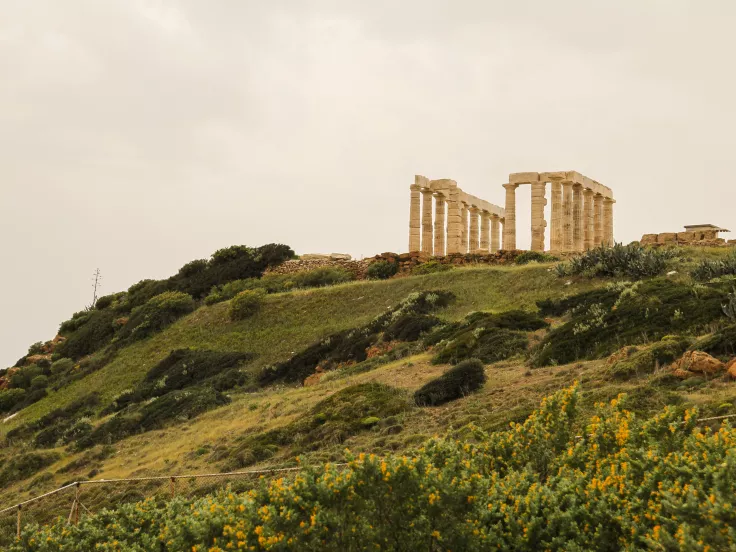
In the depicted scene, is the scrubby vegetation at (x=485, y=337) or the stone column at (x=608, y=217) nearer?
the scrubby vegetation at (x=485, y=337)

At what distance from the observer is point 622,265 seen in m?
32.9

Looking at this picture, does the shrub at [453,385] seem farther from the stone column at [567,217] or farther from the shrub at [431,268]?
the stone column at [567,217]

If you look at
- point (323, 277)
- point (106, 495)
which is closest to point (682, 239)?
point (323, 277)

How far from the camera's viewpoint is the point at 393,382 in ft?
80.5

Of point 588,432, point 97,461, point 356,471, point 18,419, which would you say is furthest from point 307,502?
point 18,419

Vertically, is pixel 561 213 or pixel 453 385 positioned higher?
pixel 561 213

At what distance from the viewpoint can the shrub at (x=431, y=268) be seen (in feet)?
144

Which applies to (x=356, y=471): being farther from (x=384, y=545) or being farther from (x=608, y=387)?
(x=608, y=387)

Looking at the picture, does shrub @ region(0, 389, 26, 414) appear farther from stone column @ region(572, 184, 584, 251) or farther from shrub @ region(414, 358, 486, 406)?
stone column @ region(572, 184, 584, 251)

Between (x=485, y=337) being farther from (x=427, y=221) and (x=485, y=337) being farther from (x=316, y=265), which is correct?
(x=316, y=265)

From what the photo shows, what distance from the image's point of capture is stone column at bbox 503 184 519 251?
49.2 meters

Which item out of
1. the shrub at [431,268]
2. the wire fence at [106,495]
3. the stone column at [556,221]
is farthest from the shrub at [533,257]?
the wire fence at [106,495]

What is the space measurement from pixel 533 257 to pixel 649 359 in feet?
81.9

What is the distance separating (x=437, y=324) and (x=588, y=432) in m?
20.5
